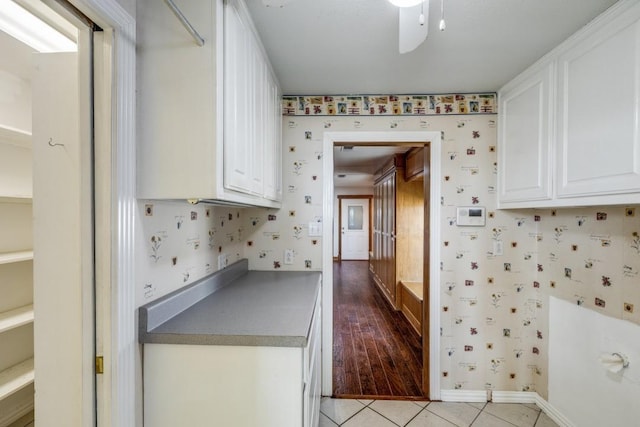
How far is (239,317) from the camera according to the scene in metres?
1.14

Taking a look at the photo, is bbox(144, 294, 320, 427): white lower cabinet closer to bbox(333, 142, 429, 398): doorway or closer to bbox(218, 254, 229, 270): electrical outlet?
bbox(218, 254, 229, 270): electrical outlet

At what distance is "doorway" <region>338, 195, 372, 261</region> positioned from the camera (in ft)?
27.4

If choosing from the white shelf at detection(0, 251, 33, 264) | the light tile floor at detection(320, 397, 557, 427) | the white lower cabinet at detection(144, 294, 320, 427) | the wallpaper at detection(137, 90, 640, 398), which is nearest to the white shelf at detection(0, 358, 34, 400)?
the white shelf at detection(0, 251, 33, 264)

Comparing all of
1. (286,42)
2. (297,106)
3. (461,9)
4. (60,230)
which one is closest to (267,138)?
(286,42)

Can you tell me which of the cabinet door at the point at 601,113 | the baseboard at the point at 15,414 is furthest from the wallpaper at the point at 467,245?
the baseboard at the point at 15,414

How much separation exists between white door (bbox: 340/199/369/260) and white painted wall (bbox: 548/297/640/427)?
6522 millimetres

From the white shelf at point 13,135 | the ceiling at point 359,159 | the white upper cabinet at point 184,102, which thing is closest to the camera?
the white upper cabinet at point 184,102

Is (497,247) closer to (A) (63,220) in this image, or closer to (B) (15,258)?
(A) (63,220)

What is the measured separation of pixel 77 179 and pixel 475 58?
2.01m

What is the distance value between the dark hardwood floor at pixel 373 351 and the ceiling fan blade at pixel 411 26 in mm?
2290

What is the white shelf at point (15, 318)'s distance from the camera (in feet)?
3.97

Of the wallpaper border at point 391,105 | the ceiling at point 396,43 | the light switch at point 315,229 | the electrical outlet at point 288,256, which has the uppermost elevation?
the ceiling at point 396,43

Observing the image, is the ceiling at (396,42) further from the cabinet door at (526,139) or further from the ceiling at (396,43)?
the cabinet door at (526,139)

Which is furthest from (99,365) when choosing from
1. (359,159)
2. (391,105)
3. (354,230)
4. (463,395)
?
(354,230)
